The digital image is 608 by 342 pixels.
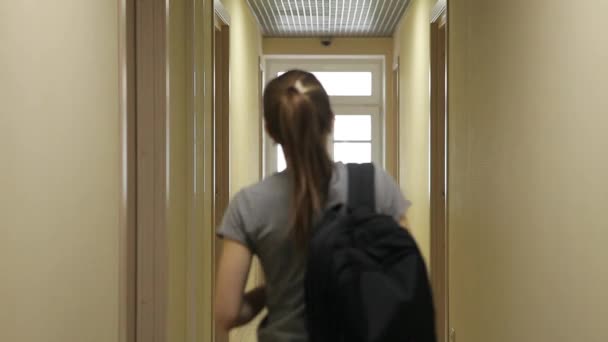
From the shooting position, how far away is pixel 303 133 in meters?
1.46

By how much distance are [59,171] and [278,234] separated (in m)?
0.70

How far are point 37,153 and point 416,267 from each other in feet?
2.84

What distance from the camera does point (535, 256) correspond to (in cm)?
253

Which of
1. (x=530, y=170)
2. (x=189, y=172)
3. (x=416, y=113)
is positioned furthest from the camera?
(x=416, y=113)

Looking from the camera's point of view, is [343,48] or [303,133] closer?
[303,133]

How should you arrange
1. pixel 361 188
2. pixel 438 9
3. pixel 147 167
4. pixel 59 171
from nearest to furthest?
pixel 361 188 < pixel 59 171 < pixel 147 167 < pixel 438 9

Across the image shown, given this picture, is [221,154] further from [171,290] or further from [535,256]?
[535,256]

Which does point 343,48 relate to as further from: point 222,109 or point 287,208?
point 287,208

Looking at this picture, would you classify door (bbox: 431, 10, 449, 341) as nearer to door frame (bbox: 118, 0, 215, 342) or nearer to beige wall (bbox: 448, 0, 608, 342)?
beige wall (bbox: 448, 0, 608, 342)

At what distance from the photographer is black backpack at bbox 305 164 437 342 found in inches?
51.2

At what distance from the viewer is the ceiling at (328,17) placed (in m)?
6.85

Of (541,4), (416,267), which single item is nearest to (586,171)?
(541,4)

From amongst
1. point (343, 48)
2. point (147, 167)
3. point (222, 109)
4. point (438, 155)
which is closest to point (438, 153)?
point (438, 155)

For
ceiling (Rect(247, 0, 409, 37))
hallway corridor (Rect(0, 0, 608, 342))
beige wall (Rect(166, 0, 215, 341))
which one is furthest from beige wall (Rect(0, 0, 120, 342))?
ceiling (Rect(247, 0, 409, 37))
